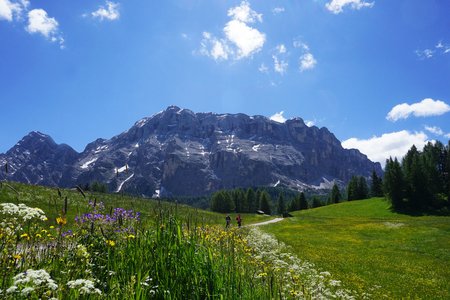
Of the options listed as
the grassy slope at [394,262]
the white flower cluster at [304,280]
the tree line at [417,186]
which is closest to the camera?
the white flower cluster at [304,280]

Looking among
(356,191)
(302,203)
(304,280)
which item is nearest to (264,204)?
(302,203)

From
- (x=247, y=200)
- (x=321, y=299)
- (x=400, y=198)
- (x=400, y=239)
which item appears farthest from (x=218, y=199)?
(x=321, y=299)

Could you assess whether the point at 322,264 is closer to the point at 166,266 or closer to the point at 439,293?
the point at 439,293

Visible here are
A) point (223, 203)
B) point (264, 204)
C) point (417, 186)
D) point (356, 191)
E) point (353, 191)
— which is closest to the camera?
point (417, 186)

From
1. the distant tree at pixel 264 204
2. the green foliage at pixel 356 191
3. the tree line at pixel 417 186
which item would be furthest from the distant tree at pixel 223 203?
the tree line at pixel 417 186

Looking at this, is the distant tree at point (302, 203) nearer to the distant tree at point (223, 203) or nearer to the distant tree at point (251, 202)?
the distant tree at point (251, 202)

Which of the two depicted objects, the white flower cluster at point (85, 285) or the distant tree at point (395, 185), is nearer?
the white flower cluster at point (85, 285)

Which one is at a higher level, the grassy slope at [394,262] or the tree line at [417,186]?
the tree line at [417,186]

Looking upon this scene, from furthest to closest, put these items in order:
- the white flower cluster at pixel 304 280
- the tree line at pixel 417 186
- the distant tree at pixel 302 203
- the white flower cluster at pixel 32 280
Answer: the distant tree at pixel 302 203 < the tree line at pixel 417 186 < the white flower cluster at pixel 304 280 < the white flower cluster at pixel 32 280

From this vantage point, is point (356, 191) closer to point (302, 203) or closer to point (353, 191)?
point (353, 191)

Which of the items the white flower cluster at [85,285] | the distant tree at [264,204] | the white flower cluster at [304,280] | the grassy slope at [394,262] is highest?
the distant tree at [264,204]

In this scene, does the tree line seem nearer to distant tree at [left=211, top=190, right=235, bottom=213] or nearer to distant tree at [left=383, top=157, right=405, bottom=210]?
distant tree at [left=383, top=157, right=405, bottom=210]

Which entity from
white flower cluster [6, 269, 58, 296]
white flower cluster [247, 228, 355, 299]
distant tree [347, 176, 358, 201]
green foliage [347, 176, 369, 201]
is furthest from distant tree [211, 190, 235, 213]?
white flower cluster [6, 269, 58, 296]

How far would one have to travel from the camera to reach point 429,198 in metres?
93.9
